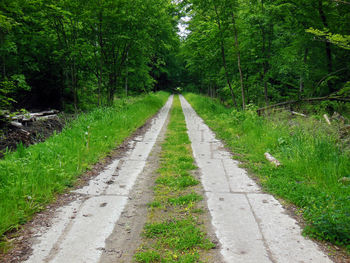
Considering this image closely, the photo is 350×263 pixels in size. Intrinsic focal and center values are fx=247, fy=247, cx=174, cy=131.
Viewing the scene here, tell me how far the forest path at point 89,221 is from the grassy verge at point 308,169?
8.15 ft

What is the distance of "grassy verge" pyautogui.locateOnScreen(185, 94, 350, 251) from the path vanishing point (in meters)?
0.30

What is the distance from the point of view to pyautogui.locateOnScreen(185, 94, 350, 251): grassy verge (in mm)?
3100

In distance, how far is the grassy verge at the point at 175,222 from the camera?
272 cm

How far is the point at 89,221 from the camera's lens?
3412 millimetres

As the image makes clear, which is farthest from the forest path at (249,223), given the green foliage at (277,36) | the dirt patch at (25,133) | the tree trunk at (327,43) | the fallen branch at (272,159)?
the tree trunk at (327,43)

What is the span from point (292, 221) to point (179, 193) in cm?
180

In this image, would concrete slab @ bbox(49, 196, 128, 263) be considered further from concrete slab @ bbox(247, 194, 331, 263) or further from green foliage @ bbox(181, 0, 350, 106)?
green foliage @ bbox(181, 0, 350, 106)

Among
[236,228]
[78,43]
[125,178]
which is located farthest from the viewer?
[78,43]

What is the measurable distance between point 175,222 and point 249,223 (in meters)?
1.01

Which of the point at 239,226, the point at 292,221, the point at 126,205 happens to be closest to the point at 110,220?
the point at 126,205

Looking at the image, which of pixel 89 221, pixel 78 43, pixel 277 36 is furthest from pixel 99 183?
pixel 277 36

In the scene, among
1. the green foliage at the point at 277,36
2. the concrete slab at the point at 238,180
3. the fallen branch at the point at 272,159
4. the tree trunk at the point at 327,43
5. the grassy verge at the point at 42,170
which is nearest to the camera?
the grassy verge at the point at 42,170

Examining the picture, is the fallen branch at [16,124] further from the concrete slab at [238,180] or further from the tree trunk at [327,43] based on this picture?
the tree trunk at [327,43]

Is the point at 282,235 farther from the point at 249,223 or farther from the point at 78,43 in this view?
the point at 78,43
